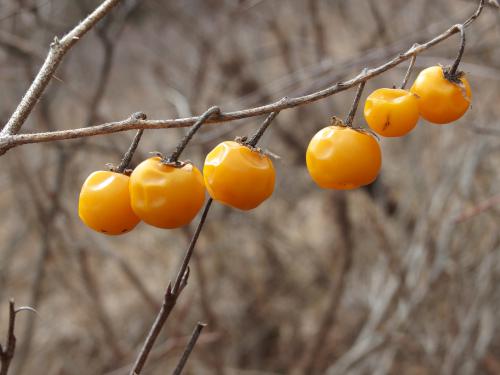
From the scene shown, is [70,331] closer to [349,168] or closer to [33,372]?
[33,372]

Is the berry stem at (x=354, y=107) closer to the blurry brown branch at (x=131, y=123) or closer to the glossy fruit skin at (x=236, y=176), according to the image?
the blurry brown branch at (x=131, y=123)

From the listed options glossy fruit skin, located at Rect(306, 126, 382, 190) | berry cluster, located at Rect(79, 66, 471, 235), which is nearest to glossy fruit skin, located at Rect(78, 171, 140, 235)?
berry cluster, located at Rect(79, 66, 471, 235)

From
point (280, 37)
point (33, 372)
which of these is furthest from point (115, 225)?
point (33, 372)

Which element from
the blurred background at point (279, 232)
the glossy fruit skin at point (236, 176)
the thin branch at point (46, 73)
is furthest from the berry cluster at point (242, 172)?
the blurred background at point (279, 232)

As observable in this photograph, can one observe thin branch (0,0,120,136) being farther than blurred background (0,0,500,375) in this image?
No

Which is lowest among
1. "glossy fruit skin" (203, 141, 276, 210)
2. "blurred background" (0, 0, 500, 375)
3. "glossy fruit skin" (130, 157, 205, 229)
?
"glossy fruit skin" (130, 157, 205, 229)

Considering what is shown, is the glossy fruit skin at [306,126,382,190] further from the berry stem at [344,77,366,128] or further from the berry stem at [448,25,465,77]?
the berry stem at [448,25,465,77]

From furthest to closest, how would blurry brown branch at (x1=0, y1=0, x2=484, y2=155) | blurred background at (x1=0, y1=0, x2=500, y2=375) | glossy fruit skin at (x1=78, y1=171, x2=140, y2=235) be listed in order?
1. blurred background at (x1=0, y1=0, x2=500, y2=375)
2. glossy fruit skin at (x1=78, y1=171, x2=140, y2=235)
3. blurry brown branch at (x1=0, y1=0, x2=484, y2=155)
